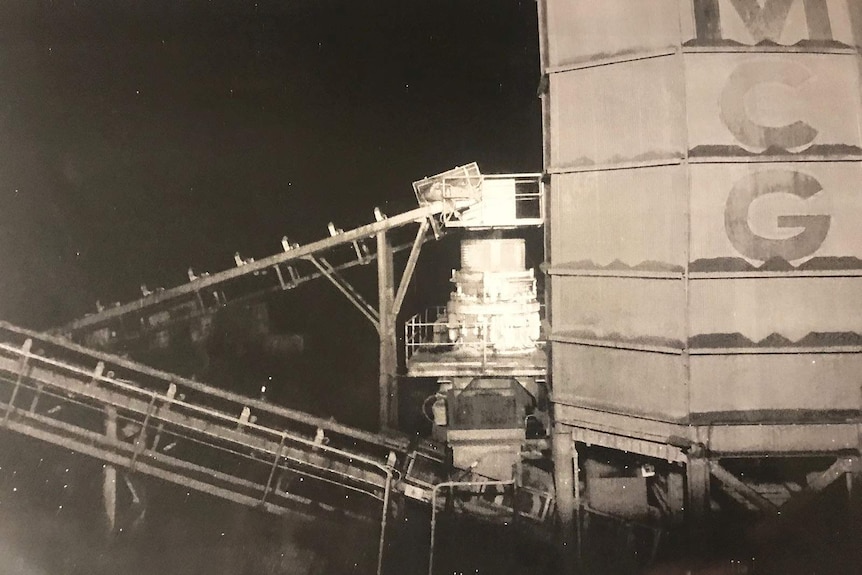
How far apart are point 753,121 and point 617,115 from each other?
5.79 feet

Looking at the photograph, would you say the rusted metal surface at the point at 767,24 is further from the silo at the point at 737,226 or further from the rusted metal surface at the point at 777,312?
the rusted metal surface at the point at 777,312

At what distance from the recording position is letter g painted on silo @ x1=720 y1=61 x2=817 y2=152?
24.2 feet

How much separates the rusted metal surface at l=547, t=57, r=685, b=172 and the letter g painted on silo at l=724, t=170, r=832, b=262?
101 cm

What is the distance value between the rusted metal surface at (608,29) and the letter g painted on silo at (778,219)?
226 centimetres

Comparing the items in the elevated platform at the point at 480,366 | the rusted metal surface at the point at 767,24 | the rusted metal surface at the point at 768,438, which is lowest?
the rusted metal surface at the point at 768,438

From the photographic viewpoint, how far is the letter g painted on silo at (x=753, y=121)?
739cm

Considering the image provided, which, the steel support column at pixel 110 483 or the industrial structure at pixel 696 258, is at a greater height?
the industrial structure at pixel 696 258

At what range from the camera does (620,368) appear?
26.7 feet

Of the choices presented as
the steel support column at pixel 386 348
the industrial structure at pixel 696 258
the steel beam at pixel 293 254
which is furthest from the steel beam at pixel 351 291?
the industrial structure at pixel 696 258

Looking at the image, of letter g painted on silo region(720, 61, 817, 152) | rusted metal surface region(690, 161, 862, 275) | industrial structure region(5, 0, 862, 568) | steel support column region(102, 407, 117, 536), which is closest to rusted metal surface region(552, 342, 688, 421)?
industrial structure region(5, 0, 862, 568)

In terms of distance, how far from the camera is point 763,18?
24.7 feet

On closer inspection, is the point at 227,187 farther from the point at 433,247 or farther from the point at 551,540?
the point at 551,540

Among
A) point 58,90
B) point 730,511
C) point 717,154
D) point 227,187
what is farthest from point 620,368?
point 227,187

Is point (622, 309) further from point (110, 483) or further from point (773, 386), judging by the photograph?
point (110, 483)
